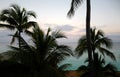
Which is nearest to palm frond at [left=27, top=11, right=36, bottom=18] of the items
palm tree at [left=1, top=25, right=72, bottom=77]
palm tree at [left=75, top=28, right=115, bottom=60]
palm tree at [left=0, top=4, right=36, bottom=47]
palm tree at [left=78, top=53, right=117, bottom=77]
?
palm tree at [left=0, top=4, right=36, bottom=47]

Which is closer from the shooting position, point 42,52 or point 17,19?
point 42,52

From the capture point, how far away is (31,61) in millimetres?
7680

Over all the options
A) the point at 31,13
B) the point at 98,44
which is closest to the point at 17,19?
the point at 31,13

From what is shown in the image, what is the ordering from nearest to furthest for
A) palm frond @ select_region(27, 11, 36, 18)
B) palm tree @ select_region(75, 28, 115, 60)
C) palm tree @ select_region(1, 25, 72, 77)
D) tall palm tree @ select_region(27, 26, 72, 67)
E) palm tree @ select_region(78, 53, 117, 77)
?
palm tree @ select_region(1, 25, 72, 77)
tall palm tree @ select_region(27, 26, 72, 67)
palm tree @ select_region(78, 53, 117, 77)
palm tree @ select_region(75, 28, 115, 60)
palm frond @ select_region(27, 11, 36, 18)

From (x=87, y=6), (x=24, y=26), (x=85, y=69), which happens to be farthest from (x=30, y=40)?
(x=24, y=26)

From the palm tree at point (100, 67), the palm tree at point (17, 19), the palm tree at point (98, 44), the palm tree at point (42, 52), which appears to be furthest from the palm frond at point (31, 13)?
the palm tree at point (42, 52)

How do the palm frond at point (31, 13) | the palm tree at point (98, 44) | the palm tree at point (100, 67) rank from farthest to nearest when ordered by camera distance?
the palm frond at point (31, 13) < the palm tree at point (98, 44) < the palm tree at point (100, 67)

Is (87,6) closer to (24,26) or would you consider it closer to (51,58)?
(51,58)

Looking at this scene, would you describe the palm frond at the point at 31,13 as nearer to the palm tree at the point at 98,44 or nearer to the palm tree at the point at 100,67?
the palm tree at the point at 98,44

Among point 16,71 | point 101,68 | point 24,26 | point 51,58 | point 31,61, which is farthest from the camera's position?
point 24,26

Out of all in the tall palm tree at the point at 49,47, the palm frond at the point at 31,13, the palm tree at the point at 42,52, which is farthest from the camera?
the palm frond at the point at 31,13

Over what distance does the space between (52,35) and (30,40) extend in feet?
3.32

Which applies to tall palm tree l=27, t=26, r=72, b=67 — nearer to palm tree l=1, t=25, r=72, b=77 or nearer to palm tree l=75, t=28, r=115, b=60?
palm tree l=1, t=25, r=72, b=77

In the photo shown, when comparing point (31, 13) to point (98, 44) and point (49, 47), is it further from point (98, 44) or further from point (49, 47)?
point (49, 47)
